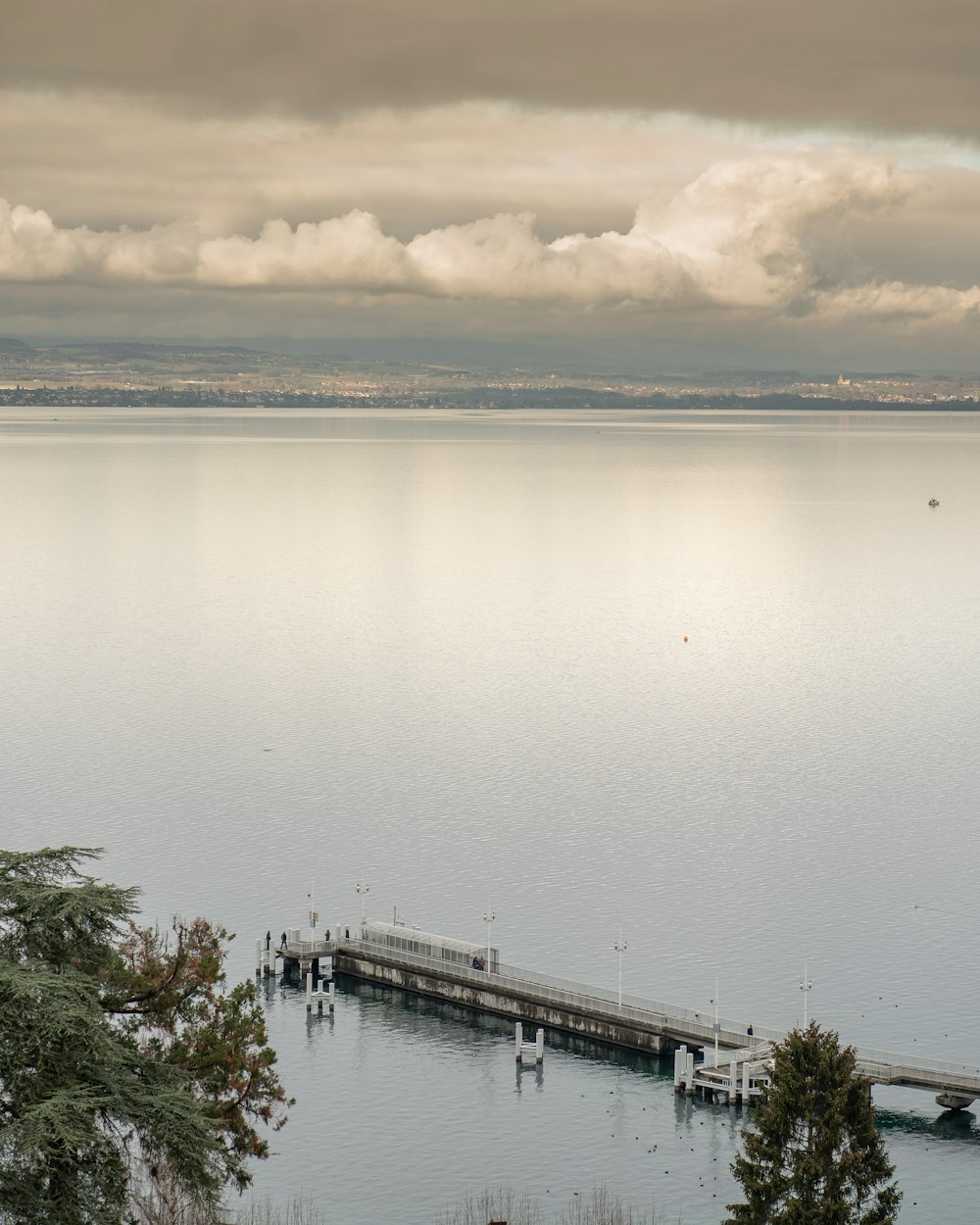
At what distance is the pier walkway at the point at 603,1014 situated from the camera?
168ft

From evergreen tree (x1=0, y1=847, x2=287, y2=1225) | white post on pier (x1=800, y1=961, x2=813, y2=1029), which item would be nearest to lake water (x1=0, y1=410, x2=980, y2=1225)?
white post on pier (x1=800, y1=961, x2=813, y2=1029)

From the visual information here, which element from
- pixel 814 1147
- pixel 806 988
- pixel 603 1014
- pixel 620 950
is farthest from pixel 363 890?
pixel 814 1147

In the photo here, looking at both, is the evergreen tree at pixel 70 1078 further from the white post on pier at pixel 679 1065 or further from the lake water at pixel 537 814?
the white post on pier at pixel 679 1065

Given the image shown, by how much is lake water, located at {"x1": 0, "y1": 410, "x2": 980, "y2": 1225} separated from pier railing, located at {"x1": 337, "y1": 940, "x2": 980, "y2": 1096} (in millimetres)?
1207

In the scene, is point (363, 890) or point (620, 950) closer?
point (620, 950)

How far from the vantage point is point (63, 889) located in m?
28.7

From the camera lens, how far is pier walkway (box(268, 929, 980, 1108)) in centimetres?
5122

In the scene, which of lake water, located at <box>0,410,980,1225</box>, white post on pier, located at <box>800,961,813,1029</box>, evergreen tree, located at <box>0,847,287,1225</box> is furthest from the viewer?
white post on pier, located at <box>800,961,813,1029</box>

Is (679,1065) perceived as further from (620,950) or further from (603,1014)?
(620,950)

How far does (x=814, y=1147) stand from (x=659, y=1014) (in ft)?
60.5

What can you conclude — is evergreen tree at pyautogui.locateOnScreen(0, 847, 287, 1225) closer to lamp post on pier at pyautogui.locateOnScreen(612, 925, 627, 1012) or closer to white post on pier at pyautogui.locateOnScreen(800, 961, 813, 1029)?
lamp post on pier at pyautogui.locateOnScreen(612, 925, 627, 1012)

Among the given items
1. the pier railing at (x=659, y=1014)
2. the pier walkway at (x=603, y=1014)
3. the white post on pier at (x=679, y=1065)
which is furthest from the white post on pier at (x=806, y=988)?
the white post on pier at (x=679, y=1065)

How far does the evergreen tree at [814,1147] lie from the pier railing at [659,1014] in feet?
38.0

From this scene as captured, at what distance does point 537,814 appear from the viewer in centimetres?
8112
